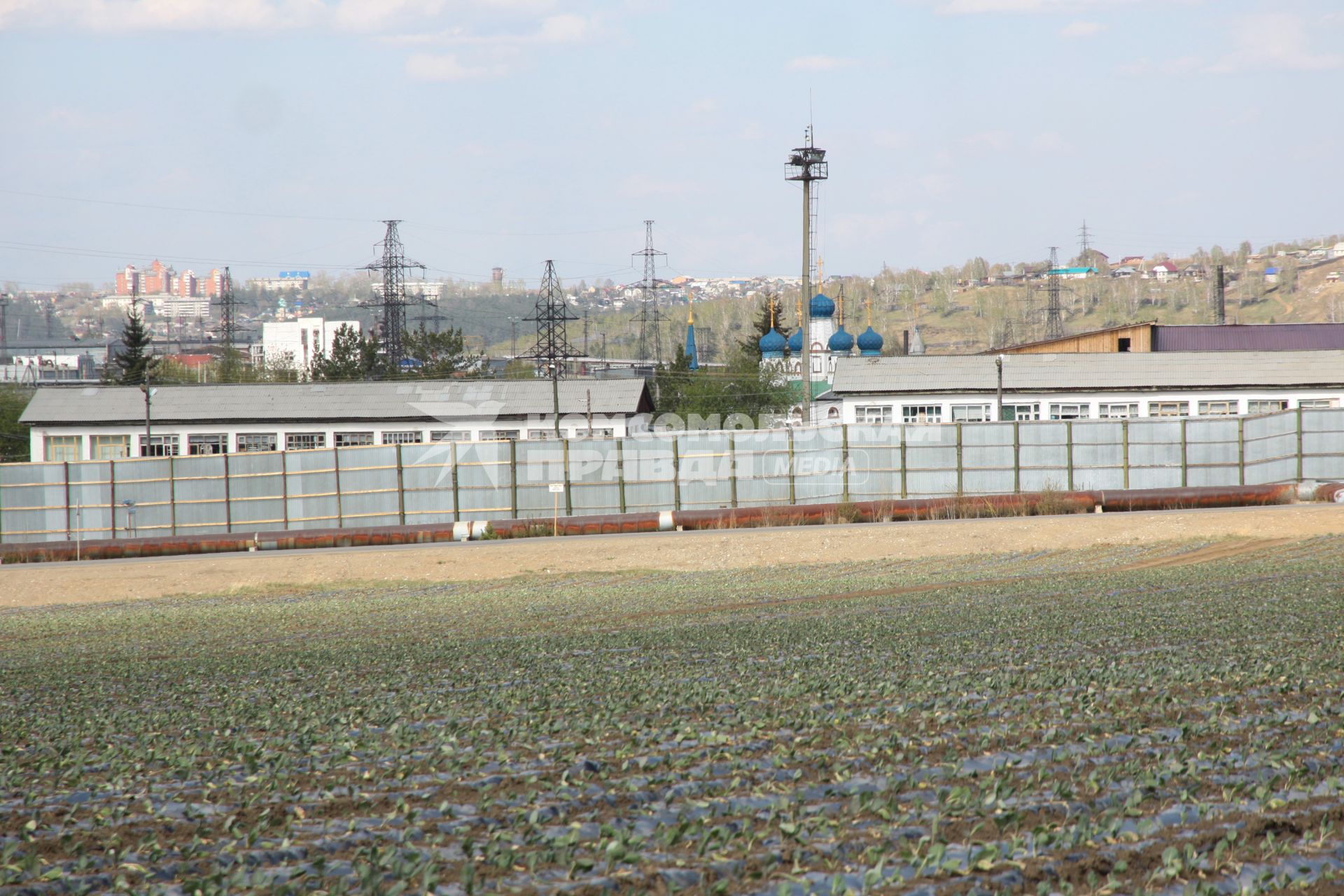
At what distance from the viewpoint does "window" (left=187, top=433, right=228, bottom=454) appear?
2307 inches

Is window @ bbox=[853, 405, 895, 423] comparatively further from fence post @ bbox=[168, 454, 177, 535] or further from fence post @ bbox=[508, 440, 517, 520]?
A: fence post @ bbox=[168, 454, 177, 535]

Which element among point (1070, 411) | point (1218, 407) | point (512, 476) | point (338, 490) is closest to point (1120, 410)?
point (1070, 411)

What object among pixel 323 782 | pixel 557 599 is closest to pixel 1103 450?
pixel 557 599

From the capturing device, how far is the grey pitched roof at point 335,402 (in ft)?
186

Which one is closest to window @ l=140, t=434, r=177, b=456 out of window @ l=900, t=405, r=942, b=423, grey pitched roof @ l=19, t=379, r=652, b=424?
grey pitched roof @ l=19, t=379, r=652, b=424

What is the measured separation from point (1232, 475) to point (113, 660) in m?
34.8

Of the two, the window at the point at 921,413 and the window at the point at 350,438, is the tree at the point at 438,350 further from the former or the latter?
the window at the point at 921,413

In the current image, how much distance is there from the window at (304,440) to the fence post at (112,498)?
1440 centimetres

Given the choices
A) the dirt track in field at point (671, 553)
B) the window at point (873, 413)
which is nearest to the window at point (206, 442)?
the dirt track in field at point (671, 553)

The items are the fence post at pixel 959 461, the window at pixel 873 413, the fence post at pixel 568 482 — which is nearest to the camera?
the fence post at pixel 959 461

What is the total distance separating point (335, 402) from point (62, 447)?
1312cm

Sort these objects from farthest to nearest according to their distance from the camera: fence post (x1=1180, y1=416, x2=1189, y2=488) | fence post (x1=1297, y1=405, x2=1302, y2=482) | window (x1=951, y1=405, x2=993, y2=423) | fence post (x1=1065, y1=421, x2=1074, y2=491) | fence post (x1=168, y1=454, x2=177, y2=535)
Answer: window (x1=951, y1=405, x2=993, y2=423) < fence post (x1=168, y1=454, x2=177, y2=535) < fence post (x1=1065, y1=421, x2=1074, y2=491) < fence post (x1=1180, y1=416, x2=1189, y2=488) < fence post (x1=1297, y1=405, x2=1302, y2=482)

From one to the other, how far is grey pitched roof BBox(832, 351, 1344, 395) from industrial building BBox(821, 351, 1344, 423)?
40mm

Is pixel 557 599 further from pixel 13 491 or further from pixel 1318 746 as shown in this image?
pixel 13 491
